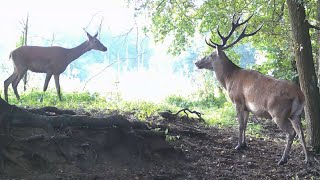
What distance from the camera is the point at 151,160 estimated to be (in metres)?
5.81

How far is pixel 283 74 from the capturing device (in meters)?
12.7

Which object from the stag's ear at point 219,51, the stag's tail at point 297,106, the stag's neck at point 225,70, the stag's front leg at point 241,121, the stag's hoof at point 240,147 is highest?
the stag's ear at point 219,51

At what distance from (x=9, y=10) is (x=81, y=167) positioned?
34.0m

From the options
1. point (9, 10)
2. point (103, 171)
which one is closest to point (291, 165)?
point (103, 171)

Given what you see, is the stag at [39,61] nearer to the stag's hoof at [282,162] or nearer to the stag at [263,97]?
the stag at [263,97]

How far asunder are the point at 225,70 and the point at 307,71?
162cm

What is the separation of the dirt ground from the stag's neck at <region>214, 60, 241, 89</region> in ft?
4.36

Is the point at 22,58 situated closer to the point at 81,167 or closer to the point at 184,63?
the point at 81,167

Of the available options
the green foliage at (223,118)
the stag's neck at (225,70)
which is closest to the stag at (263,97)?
the stag's neck at (225,70)

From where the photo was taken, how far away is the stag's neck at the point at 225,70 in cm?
833

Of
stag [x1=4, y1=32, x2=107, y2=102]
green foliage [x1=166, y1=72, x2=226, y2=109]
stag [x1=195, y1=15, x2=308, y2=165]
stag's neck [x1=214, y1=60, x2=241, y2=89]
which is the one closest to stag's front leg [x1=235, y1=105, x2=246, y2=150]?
stag [x1=195, y1=15, x2=308, y2=165]

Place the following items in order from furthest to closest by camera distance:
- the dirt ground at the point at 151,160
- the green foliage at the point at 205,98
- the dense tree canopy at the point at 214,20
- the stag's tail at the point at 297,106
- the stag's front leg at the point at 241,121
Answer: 1. the green foliage at the point at 205,98
2. the dense tree canopy at the point at 214,20
3. the stag's front leg at the point at 241,121
4. the stag's tail at the point at 297,106
5. the dirt ground at the point at 151,160

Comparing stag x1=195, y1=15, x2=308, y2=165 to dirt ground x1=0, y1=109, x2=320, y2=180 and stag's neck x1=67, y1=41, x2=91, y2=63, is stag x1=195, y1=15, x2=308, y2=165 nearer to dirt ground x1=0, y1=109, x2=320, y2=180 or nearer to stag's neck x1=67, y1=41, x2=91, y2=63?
dirt ground x1=0, y1=109, x2=320, y2=180

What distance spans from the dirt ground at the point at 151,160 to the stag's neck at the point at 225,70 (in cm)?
133
